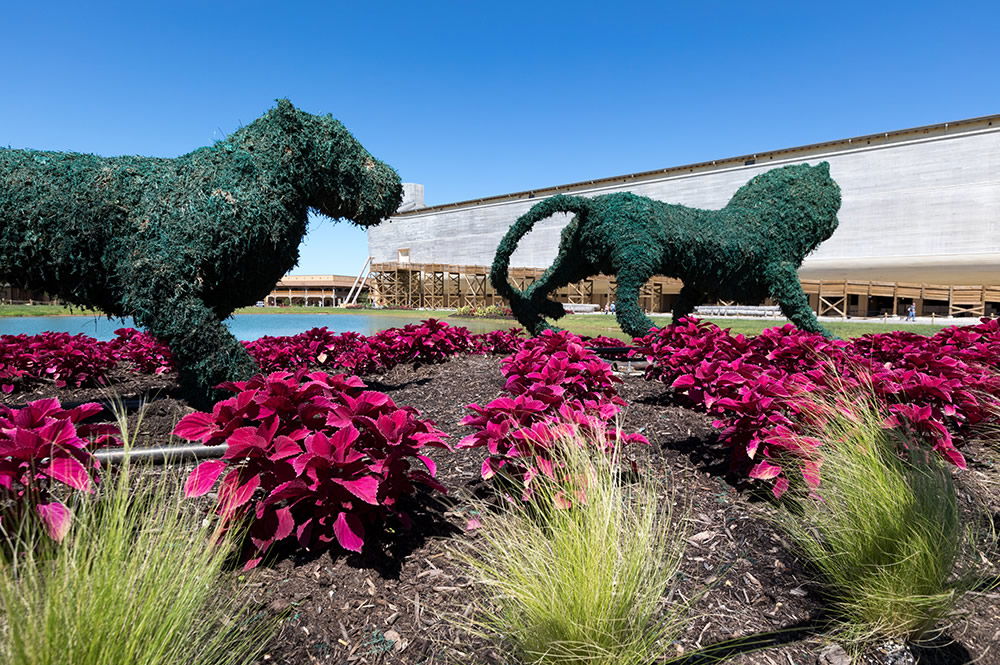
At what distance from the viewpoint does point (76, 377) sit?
478cm

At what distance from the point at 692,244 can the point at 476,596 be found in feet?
14.8

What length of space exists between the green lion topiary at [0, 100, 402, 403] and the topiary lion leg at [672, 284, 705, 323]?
4521 mm

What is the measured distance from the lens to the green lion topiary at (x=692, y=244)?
205 inches

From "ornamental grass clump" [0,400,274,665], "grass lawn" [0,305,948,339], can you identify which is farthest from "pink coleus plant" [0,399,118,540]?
"grass lawn" [0,305,948,339]

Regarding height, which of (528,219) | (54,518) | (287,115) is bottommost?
(54,518)

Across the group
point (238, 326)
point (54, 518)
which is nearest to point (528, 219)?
point (54, 518)

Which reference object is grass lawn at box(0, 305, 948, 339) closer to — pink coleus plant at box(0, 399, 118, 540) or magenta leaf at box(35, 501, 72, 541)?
pink coleus plant at box(0, 399, 118, 540)

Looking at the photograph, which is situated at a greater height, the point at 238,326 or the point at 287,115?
the point at 287,115

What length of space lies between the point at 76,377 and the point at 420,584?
4.73m

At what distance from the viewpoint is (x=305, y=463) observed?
171cm

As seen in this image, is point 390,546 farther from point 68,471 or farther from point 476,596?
point 68,471

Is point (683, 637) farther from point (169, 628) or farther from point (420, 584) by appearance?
point (169, 628)

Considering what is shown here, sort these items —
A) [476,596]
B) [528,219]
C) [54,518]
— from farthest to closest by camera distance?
[528,219] < [476,596] < [54,518]

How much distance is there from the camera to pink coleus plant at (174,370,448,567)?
1.73m
